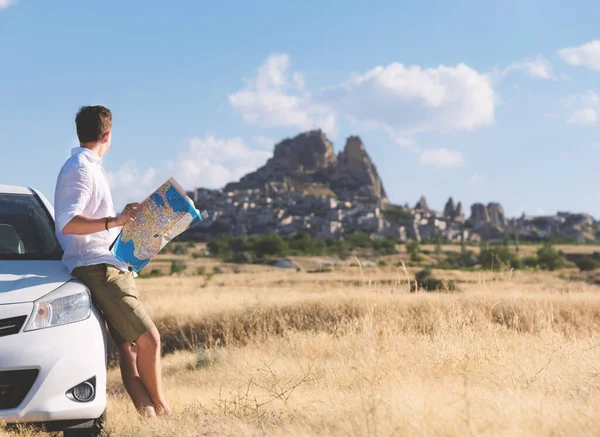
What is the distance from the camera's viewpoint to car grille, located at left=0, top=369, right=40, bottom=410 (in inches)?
164

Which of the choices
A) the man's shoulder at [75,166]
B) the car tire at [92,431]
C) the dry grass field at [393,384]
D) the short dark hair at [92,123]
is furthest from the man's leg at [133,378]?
the short dark hair at [92,123]

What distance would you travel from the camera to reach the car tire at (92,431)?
467 centimetres

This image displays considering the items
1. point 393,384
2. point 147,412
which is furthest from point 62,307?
point 393,384

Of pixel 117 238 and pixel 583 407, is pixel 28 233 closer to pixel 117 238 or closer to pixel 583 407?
pixel 117 238

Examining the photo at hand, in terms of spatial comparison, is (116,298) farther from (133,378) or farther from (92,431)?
(92,431)

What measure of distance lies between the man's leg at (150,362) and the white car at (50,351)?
14.4 inches

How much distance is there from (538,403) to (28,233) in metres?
3.99

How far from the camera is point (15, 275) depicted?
4562 mm

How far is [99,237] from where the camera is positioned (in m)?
4.95

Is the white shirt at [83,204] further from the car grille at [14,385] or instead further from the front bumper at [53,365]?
the car grille at [14,385]

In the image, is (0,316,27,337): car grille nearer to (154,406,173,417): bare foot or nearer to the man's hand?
the man's hand

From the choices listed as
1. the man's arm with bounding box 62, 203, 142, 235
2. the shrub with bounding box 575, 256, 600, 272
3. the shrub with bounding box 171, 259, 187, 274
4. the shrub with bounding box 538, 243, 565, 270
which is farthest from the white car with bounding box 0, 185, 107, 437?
the shrub with bounding box 538, 243, 565, 270

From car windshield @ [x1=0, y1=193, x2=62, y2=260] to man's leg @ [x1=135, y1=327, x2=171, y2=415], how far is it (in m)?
1.10

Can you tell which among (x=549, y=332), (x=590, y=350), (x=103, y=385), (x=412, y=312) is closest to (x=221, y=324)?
(x=412, y=312)
